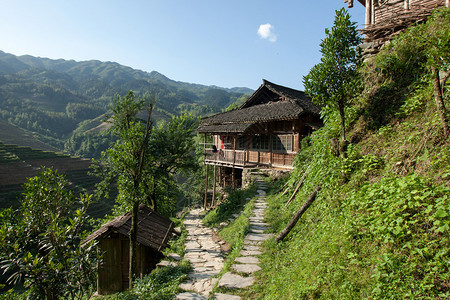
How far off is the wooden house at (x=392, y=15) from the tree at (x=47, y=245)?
35.5ft

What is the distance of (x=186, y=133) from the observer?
16.3m

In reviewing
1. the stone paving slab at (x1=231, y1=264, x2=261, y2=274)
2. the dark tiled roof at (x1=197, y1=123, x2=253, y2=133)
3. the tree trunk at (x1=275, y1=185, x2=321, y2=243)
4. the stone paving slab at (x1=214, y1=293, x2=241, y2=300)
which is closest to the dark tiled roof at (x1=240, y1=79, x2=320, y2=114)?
the dark tiled roof at (x1=197, y1=123, x2=253, y2=133)

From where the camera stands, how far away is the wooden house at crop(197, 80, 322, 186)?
13888 millimetres

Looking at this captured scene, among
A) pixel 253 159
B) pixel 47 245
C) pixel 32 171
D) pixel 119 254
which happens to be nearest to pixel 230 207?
pixel 253 159

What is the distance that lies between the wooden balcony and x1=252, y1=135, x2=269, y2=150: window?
1017mm

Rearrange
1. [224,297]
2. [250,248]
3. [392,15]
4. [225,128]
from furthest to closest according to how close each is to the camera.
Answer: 1. [225,128]
2. [392,15]
3. [250,248]
4. [224,297]

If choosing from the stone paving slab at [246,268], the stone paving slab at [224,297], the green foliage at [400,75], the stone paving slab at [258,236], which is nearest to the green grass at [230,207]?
the stone paving slab at [258,236]

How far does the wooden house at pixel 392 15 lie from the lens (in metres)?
8.01

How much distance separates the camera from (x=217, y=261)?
7309mm

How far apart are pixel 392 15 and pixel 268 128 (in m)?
8.45

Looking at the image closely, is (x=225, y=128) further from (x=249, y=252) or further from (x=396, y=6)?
(x=249, y=252)

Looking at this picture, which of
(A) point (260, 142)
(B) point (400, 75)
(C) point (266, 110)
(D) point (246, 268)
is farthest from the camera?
(A) point (260, 142)

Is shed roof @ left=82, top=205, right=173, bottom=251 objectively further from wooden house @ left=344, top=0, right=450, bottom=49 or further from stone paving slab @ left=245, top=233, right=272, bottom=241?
wooden house @ left=344, top=0, right=450, bottom=49

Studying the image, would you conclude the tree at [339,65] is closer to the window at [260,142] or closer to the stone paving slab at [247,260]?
the stone paving slab at [247,260]
